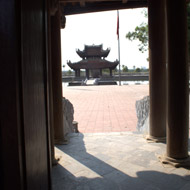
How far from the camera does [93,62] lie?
3962 cm

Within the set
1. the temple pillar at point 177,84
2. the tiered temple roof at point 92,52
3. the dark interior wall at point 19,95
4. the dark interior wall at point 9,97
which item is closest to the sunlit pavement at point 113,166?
the temple pillar at point 177,84

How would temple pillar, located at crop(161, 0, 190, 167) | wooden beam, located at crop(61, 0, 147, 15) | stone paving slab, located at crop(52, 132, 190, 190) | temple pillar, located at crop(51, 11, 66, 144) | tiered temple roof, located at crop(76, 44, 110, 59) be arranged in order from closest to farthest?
stone paving slab, located at crop(52, 132, 190, 190) → temple pillar, located at crop(161, 0, 190, 167) → temple pillar, located at crop(51, 11, 66, 144) → wooden beam, located at crop(61, 0, 147, 15) → tiered temple roof, located at crop(76, 44, 110, 59)

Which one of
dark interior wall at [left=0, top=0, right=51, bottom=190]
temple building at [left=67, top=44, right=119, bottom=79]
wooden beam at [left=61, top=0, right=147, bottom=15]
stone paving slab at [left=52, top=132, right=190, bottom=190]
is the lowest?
stone paving slab at [left=52, top=132, right=190, bottom=190]

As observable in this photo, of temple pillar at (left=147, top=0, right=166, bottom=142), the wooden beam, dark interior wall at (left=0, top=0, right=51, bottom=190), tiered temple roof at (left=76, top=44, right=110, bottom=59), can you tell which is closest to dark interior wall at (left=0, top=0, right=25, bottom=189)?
dark interior wall at (left=0, top=0, right=51, bottom=190)

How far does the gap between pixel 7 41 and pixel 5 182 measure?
2.31 ft

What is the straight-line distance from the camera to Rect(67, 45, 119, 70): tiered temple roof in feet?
130

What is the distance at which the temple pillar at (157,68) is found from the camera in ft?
12.6

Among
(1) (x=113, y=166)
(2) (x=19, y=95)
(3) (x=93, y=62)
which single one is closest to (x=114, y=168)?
(1) (x=113, y=166)

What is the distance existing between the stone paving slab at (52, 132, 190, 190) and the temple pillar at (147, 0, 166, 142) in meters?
0.37

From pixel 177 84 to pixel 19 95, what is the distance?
2.21m

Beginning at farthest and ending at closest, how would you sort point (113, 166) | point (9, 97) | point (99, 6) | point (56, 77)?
point (99, 6)
point (56, 77)
point (113, 166)
point (9, 97)

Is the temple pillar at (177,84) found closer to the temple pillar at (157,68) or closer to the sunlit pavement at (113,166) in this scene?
the sunlit pavement at (113,166)

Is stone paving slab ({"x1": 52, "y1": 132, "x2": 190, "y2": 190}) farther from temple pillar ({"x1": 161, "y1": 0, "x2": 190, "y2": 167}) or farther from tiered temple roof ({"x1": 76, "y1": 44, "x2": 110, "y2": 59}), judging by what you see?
tiered temple roof ({"x1": 76, "y1": 44, "x2": 110, "y2": 59})

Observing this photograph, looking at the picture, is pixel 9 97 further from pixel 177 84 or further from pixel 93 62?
pixel 93 62
